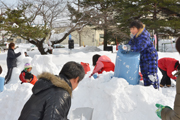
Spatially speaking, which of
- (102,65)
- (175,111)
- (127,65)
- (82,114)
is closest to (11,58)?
(102,65)

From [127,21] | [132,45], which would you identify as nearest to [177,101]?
[132,45]

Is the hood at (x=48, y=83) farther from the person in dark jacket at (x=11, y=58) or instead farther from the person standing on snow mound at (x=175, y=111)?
the person in dark jacket at (x=11, y=58)

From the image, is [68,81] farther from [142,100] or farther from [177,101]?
[142,100]

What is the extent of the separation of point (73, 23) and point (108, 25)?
3.08 metres

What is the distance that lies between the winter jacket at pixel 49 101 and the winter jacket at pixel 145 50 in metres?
2.27

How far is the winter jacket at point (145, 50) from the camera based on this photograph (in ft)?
10.6

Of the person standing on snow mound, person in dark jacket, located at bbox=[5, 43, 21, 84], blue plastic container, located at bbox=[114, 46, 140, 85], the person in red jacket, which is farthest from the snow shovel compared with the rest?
person in dark jacket, located at bbox=[5, 43, 21, 84]

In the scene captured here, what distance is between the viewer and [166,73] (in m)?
4.36

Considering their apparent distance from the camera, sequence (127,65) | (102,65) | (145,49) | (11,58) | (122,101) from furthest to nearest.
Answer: (11,58), (102,65), (145,49), (127,65), (122,101)

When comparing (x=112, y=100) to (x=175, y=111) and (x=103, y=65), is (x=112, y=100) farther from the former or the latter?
(x=175, y=111)

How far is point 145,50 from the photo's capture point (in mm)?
3436

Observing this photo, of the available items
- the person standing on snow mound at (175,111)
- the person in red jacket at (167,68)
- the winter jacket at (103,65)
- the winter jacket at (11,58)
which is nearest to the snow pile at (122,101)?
the winter jacket at (103,65)

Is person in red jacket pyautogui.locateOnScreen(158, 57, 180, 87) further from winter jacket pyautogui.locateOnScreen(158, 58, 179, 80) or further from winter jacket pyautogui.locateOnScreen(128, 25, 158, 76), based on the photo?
winter jacket pyautogui.locateOnScreen(128, 25, 158, 76)

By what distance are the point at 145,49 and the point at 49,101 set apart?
2.70 metres
